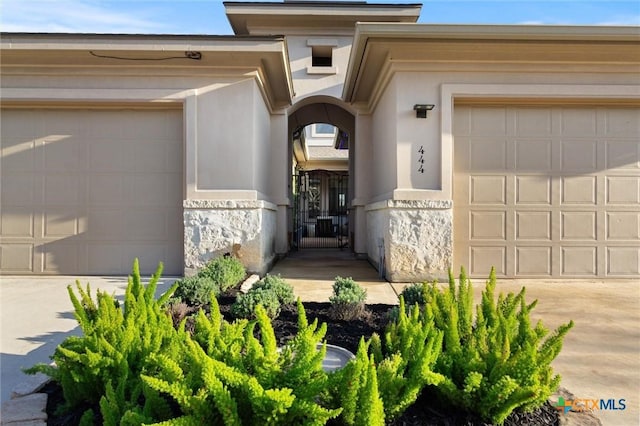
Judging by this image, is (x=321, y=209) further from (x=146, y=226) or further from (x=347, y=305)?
(x=347, y=305)

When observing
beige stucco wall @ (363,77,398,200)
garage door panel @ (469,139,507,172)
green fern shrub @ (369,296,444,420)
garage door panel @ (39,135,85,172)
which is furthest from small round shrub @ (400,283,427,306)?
garage door panel @ (39,135,85,172)

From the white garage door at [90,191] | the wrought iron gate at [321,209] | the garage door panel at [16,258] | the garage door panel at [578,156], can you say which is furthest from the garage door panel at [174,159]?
the wrought iron gate at [321,209]

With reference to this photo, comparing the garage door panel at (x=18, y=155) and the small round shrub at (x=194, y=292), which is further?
the garage door panel at (x=18, y=155)

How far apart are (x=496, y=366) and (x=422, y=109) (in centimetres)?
510

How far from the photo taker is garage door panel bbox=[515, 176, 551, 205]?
265 inches

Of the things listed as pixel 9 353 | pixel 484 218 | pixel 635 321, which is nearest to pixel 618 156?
pixel 484 218

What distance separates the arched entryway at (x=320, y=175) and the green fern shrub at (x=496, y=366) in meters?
8.19

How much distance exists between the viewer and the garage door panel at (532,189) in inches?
265

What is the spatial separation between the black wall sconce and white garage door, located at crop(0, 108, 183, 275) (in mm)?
3949

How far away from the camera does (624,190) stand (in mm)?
6734

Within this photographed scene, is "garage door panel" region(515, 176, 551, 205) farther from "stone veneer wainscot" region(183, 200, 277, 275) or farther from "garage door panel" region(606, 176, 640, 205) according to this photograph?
"stone veneer wainscot" region(183, 200, 277, 275)

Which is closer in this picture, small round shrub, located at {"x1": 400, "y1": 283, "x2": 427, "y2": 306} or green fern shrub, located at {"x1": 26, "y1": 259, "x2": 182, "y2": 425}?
green fern shrub, located at {"x1": 26, "y1": 259, "x2": 182, "y2": 425}

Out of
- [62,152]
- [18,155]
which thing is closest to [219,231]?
[62,152]

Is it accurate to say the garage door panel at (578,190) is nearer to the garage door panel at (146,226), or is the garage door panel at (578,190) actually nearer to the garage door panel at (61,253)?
the garage door panel at (146,226)
